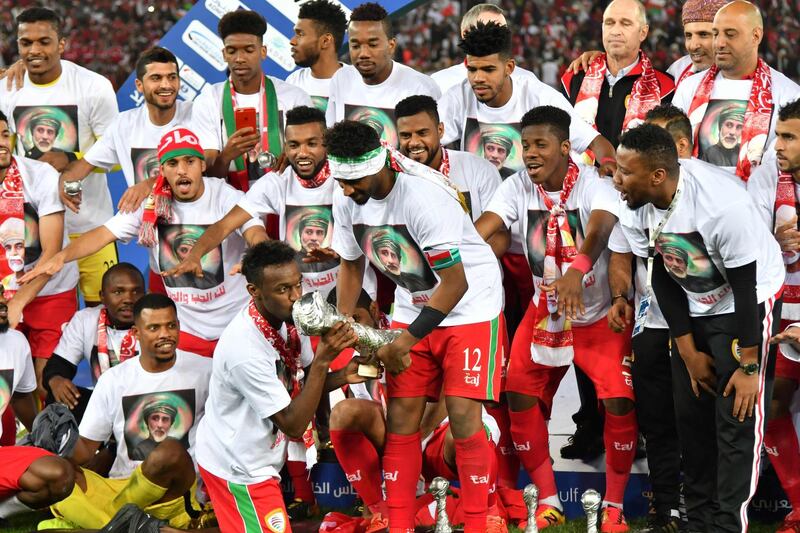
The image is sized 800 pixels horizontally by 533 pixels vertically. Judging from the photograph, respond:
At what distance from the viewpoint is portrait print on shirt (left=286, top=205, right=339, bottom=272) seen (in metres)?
6.47

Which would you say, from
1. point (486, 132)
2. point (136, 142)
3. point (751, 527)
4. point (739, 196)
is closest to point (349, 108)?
point (486, 132)

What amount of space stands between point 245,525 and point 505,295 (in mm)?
2114

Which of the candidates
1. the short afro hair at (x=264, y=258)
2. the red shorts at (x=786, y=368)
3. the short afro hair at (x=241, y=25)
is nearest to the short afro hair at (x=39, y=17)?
the short afro hair at (x=241, y=25)

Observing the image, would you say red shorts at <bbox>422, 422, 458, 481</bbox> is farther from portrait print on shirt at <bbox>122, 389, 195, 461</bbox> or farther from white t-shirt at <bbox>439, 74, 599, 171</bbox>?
white t-shirt at <bbox>439, 74, 599, 171</bbox>

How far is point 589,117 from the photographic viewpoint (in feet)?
22.2

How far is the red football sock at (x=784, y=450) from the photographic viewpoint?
565 cm

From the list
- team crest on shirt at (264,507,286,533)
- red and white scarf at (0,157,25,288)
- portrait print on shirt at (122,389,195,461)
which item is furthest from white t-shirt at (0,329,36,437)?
team crest on shirt at (264,507,286,533)

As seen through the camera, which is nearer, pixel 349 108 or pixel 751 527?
pixel 751 527

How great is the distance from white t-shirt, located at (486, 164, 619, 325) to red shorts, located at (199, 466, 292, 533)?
1.70m

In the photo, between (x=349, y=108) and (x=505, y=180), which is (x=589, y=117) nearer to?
(x=505, y=180)

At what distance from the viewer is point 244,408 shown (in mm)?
5168

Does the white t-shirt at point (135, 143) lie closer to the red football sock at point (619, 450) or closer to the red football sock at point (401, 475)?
the red football sock at point (401, 475)

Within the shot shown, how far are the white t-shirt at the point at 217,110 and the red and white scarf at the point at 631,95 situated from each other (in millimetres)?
1539

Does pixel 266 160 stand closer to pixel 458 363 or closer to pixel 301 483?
pixel 301 483
